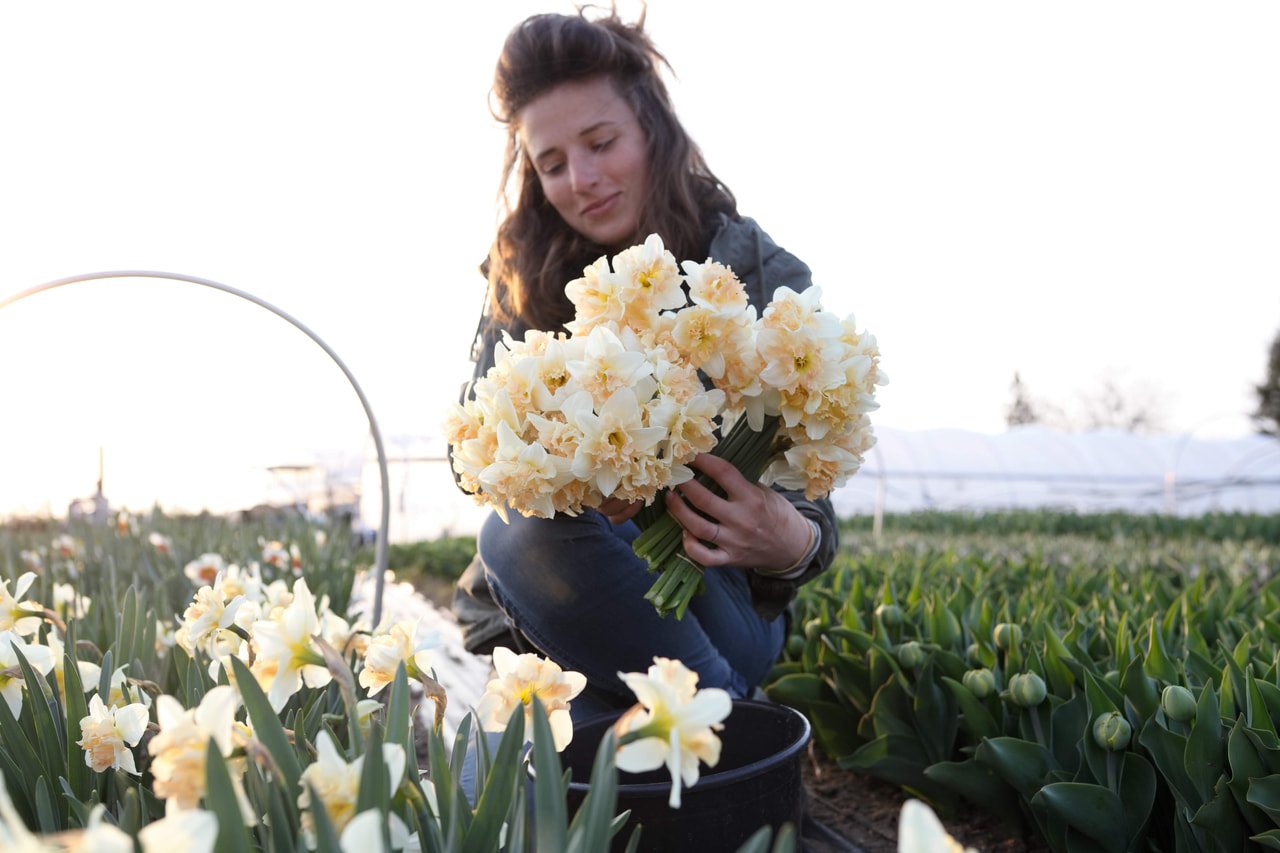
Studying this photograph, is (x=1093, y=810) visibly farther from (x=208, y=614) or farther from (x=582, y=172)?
(x=582, y=172)

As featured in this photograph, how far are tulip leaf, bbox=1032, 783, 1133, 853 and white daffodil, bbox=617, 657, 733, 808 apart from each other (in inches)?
29.3

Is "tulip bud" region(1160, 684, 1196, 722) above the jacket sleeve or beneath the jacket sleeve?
beneath

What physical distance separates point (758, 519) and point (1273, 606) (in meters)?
1.40

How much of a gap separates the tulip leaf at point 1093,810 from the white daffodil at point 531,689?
2.35ft

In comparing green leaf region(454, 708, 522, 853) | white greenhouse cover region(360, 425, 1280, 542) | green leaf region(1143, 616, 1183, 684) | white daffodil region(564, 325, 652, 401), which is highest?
white daffodil region(564, 325, 652, 401)

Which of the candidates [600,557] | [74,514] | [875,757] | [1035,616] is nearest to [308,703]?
[600,557]

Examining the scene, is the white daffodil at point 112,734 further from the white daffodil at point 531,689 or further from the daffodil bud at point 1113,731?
the daffodil bud at point 1113,731

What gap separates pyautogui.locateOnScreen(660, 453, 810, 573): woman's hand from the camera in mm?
1030

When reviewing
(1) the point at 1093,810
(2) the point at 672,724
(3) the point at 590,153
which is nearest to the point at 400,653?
(2) the point at 672,724

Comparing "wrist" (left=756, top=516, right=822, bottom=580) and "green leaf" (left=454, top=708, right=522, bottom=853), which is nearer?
"green leaf" (left=454, top=708, right=522, bottom=853)

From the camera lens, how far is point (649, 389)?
86cm

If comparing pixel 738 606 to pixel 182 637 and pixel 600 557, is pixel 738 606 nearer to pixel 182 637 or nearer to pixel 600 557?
pixel 600 557

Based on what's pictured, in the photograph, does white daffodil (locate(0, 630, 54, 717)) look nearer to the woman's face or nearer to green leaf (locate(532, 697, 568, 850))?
green leaf (locate(532, 697, 568, 850))

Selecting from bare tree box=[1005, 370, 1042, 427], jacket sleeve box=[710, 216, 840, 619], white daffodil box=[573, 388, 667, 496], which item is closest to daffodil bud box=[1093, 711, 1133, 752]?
jacket sleeve box=[710, 216, 840, 619]
